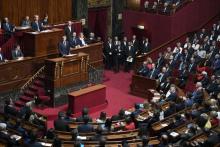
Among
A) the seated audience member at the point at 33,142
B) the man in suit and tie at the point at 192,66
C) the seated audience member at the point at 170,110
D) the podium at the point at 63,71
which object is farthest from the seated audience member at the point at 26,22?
the seated audience member at the point at 33,142

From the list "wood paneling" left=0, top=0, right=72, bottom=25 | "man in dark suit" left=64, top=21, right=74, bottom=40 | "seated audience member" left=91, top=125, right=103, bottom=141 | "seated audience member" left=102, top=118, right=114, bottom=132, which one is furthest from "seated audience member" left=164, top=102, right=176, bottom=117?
"wood paneling" left=0, top=0, right=72, bottom=25

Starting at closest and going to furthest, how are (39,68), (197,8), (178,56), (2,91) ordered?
(2,91) < (39,68) < (178,56) < (197,8)

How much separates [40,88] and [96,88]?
6.29ft

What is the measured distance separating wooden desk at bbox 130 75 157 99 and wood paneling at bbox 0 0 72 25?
4.46 metres

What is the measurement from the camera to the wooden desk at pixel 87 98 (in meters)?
15.2

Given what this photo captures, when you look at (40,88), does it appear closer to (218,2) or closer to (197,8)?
(197,8)

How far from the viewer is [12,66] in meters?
15.5

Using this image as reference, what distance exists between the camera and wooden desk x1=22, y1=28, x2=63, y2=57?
16.1 metres

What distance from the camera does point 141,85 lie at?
17.6 metres

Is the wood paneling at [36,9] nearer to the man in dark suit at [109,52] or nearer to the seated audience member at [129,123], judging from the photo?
the man in dark suit at [109,52]

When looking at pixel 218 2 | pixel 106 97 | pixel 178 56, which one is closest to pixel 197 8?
pixel 218 2

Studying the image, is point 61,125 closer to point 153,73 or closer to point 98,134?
point 98,134

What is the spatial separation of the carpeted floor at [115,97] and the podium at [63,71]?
793mm

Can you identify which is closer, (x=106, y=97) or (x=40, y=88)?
(x=40, y=88)
